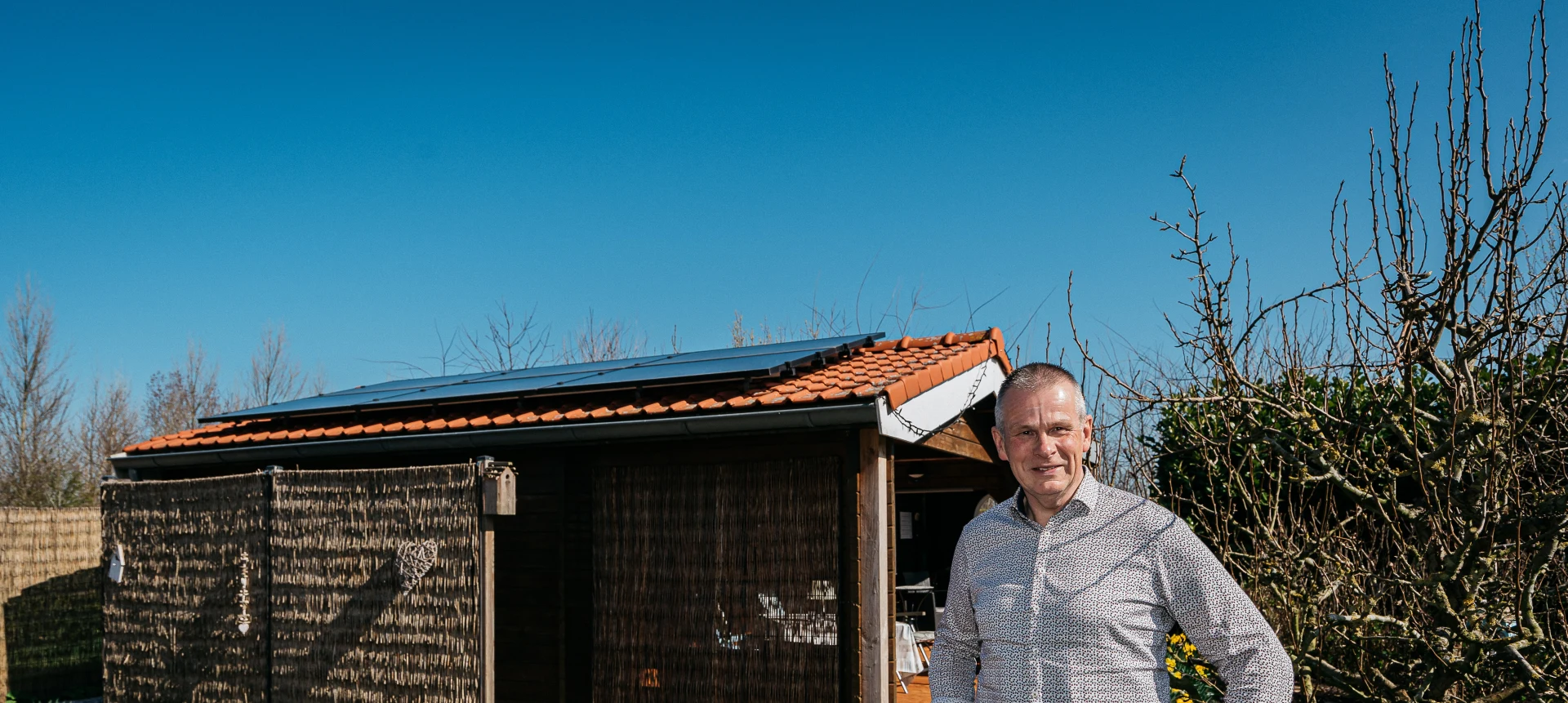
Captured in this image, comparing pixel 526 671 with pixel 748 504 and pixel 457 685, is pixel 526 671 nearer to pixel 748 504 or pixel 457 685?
pixel 457 685

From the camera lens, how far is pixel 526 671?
6.98 metres

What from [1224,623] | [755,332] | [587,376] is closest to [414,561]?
[587,376]

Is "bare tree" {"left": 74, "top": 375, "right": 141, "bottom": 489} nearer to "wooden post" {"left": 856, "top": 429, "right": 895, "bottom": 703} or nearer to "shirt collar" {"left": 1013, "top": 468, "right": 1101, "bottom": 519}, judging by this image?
"wooden post" {"left": 856, "top": 429, "right": 895, "bottom": 703}

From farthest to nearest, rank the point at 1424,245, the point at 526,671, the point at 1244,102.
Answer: the point at 1244,102, the point at 526,671, the point at 1424,245

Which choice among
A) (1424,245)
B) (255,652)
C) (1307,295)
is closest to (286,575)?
(255,652)

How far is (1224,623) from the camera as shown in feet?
6.68

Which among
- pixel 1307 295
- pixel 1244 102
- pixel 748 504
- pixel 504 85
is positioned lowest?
pixel 748 504

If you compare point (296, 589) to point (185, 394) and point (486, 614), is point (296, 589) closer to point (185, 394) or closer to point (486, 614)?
point (486, 614)

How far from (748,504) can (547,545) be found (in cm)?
162

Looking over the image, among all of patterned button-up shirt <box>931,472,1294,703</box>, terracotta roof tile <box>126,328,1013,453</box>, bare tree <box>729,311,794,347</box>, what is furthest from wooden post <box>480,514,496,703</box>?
bare tree <box>729,311,794,347</box>

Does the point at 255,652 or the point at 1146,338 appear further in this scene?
the point at 1146,338

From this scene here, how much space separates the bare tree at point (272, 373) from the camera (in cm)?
2716

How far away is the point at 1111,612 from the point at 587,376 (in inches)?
234

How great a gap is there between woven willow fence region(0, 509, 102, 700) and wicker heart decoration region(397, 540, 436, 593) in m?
6.57
